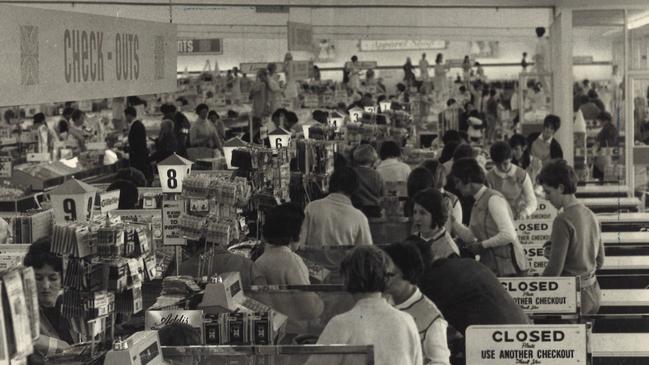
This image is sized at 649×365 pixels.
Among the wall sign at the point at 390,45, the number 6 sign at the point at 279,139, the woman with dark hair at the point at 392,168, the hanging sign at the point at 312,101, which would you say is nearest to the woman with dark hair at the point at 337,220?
the number 6 sign at the point at 279,139

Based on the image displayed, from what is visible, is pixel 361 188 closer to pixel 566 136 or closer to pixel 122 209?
pixel 122 209

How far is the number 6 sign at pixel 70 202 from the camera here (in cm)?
514

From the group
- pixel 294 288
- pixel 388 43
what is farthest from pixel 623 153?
pixel 388 43

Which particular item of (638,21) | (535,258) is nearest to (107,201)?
(535,258)

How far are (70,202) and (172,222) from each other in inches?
59.1

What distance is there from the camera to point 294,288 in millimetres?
5715

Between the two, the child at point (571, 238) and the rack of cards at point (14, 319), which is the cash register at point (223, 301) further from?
the child at point (571, 238)

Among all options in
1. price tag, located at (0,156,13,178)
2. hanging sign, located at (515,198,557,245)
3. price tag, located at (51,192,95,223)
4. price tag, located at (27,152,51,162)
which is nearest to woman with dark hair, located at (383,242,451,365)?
price tag, located at (51,192,95,223)

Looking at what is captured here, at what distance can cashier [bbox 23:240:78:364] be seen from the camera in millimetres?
4684

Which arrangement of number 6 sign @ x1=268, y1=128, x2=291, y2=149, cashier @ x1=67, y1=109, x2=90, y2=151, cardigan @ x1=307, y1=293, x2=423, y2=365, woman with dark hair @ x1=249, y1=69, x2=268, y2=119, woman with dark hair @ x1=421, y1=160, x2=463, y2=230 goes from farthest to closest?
woman with dark hair @ x1=249, y1=69, x2=268, y2=119 → cashier @ x1=67, y1=109, x2=90, y2=151 → number 6 sign @ x1=268, y1=128, x2=291, y2=149 → woman with dark hair @ x1=421, y1=160, x2=463, y2=230 → cardigan @ x1=307, y1=293, x2=423, y2=365

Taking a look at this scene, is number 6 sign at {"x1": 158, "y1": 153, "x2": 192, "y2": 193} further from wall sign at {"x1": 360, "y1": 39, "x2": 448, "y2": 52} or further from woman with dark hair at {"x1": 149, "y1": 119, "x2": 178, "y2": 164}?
wall sign at {"x1": 360, "y1": 39, "x2": 448, "y2": 52}

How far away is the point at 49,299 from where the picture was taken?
5027 millimetres

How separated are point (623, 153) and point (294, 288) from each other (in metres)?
10.3

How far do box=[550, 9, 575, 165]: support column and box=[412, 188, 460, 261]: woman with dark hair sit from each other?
9.67m
